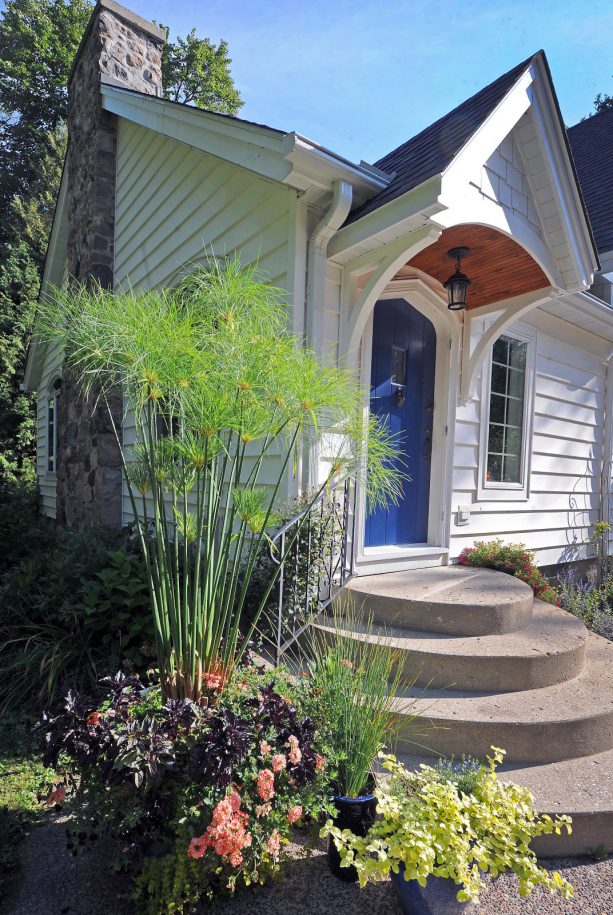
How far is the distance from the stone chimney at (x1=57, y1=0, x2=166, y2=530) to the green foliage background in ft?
26.4

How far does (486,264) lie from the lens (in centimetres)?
402

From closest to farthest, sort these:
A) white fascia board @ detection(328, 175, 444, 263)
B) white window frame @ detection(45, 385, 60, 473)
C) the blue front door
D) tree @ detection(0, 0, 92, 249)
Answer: white fascia board @ detection(328, 175, 444, 263) < the blue front door < white window frame @ detection(45, 385, 60, 473) < tree @ detection(0, 0, 92, 249)

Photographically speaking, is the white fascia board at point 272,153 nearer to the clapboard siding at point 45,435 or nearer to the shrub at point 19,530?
the shrub at point 19,530

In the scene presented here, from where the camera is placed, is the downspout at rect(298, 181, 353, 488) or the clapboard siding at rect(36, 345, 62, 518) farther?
the clapboard siding at rect(36, 345, 62, 518)

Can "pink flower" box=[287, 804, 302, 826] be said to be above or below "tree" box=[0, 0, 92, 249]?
below

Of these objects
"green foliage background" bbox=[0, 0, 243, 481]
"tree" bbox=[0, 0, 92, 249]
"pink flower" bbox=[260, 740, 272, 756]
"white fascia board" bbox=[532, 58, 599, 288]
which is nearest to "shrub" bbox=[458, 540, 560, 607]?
"white fascia board" bbox=[532, 58, 599, 288]

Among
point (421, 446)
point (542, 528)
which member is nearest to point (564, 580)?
point (542, 528)

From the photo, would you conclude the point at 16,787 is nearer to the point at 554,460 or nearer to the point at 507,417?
the point at 507,417

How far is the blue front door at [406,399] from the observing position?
4.17 meters

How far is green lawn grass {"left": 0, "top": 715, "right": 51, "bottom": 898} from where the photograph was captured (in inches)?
85.2

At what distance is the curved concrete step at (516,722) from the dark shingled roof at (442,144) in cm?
280

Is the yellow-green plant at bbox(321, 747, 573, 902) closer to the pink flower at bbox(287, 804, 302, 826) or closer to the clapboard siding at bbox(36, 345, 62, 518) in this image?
the pink flower at bbox(287, 804, 302, 826)

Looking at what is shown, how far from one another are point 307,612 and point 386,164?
338 centimetres

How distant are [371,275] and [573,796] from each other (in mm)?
3009
